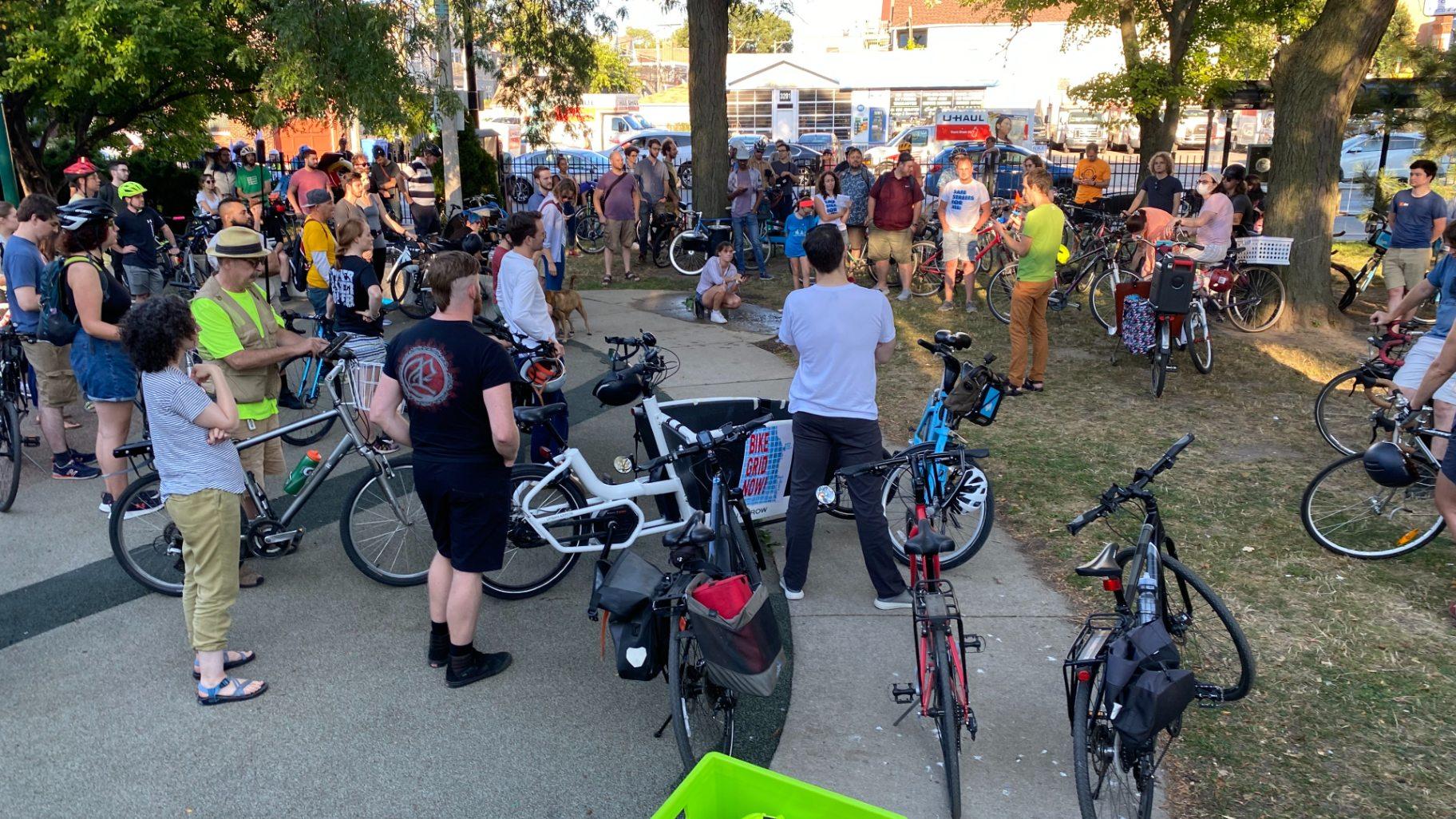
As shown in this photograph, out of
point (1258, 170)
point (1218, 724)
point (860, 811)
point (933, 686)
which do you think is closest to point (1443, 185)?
point (1258, 170)

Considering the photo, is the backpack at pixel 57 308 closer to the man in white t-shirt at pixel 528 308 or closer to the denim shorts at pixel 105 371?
the denim shorts at pixel 105 371

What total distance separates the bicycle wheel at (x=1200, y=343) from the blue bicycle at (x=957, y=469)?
15.4 ft

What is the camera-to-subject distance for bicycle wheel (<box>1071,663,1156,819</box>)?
3209 mm

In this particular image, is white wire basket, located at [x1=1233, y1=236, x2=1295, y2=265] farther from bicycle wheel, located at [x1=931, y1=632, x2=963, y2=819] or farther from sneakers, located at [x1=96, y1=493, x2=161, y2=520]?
sneakers, located at [x1=96, y1=493, x2=161, y2=520]

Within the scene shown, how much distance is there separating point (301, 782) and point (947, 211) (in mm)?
9885

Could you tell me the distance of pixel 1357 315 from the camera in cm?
1169

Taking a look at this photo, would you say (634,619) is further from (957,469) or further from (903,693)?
(957,469)

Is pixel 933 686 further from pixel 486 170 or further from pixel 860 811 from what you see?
pixel 486 170

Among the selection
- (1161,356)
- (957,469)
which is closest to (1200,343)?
(1161,356)

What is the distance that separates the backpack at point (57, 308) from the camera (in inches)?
226

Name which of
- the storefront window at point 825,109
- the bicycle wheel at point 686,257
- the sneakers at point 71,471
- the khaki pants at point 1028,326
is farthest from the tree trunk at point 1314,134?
the storefront window at point 825,109

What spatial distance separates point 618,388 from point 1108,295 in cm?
888

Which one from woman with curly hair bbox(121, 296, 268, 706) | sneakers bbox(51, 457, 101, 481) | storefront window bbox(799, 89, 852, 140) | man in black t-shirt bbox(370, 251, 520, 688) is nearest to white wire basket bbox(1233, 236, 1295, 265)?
man in black t-shirt bbox(370, 251, 520, 688)

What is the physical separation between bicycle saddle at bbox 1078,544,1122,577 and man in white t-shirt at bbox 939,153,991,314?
881cm
